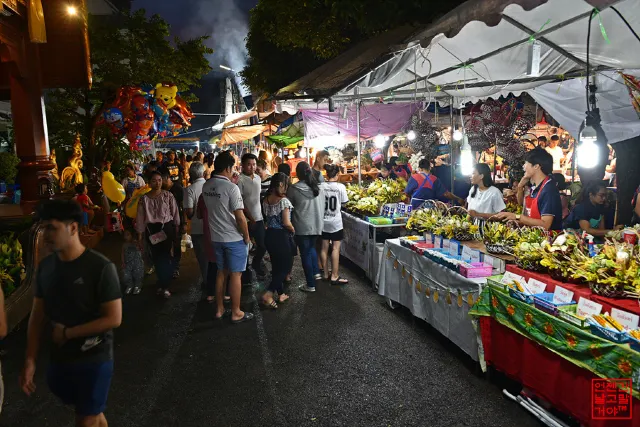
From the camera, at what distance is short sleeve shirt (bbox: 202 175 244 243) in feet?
18.2

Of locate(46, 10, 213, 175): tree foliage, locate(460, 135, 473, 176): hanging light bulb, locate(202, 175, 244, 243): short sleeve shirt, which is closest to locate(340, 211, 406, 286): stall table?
locate(460, 135, 473, 176): hanging light bulb

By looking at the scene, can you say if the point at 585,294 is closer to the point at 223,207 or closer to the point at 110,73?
the point at 223,207

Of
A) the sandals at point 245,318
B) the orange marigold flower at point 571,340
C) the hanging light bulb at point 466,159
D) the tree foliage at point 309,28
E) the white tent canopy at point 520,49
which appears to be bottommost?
the sandals at point 245,318

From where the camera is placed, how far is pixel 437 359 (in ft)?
15.5

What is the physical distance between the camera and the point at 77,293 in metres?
2.60

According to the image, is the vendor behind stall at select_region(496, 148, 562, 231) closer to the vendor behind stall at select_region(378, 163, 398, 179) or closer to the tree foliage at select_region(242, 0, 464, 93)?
the vendor behind stall at select_region(378, 163, 398, 179)

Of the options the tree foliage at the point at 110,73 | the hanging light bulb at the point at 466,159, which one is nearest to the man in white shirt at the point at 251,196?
the hanging light bulb at the point at 466,159

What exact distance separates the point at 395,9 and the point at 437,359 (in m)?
10.2

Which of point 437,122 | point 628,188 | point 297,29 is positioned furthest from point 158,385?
point 297,29

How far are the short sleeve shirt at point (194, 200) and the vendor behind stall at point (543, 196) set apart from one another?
4.47 meters

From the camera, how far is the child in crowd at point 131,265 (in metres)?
7.05

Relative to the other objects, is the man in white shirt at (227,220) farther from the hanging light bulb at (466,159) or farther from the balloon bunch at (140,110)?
the balloon bunch at (140,110)

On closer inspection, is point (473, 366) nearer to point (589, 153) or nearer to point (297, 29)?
point (589, 153)

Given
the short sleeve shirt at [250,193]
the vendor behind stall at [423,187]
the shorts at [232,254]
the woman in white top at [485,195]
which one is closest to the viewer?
the shorts at [232,254]
